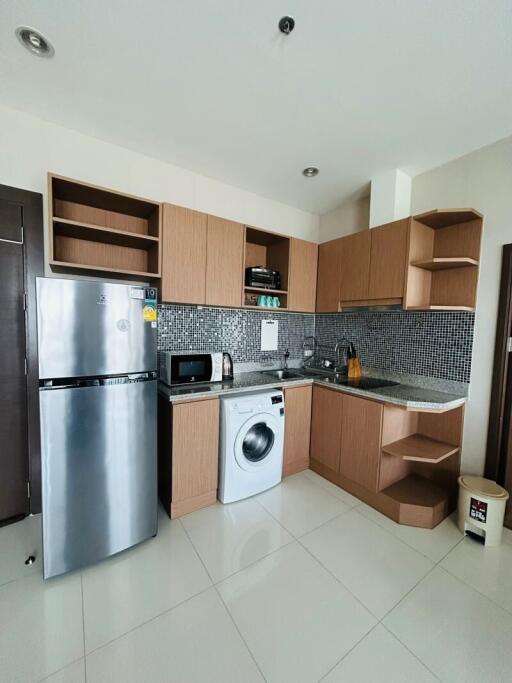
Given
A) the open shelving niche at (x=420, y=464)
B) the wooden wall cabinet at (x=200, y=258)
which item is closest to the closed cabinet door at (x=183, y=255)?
the wooden wall cabinet at (x=200, y=258)

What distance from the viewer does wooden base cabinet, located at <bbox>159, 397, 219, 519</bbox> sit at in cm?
189

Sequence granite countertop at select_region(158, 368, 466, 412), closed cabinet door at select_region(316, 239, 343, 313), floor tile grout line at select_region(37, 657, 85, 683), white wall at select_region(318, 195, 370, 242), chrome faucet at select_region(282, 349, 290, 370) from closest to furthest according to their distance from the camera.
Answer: floor tile grout line at select_region(37, 657, 85, 683)
granite countertop at select_region(158, 368, 466, 412)
closed cabinet door at select_region(316, 239, 343, 313)
white wall at select_region(318, 195, 370, 242)
chrome faucet at select_region(282, 349, 290, 370)

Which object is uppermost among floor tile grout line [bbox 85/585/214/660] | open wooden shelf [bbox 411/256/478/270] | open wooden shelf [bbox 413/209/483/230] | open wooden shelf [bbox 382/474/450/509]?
open wooden shelf [bbox 413/209/483/230]

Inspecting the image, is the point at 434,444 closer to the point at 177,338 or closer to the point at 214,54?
the point at 177,338

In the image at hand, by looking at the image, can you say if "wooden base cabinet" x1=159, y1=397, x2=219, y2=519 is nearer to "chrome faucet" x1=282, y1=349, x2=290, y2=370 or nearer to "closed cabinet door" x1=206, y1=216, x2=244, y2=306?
"closed cabinet door" x1=206, y1=216, x2=244, y2=306

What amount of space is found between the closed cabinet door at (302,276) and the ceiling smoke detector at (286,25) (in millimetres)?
1506

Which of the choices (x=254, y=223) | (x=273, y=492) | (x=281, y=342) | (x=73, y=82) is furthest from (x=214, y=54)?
(x=273, y=492)

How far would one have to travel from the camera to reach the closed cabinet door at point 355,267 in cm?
239

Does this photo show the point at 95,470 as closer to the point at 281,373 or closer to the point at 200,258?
the point at 200,258

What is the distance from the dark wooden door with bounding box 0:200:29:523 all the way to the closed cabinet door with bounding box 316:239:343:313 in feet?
8.05

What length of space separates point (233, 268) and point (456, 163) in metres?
1.92

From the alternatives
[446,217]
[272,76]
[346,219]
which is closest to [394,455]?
[446,217]

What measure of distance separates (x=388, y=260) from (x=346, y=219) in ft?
3.30

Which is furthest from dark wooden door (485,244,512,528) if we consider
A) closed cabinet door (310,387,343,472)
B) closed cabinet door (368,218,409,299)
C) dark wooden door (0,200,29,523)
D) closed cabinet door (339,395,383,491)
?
dark wooden door (0,200,29,523)
